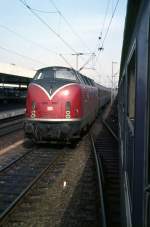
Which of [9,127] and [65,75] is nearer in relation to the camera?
[65,75]

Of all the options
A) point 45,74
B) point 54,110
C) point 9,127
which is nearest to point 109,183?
point 54,110

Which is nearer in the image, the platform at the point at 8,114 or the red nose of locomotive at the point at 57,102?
the red nose of locomotive at the point at 57,102

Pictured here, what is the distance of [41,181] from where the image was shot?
26.7 ft

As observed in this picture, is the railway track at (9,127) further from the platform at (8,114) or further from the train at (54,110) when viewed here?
the train at (54,110)

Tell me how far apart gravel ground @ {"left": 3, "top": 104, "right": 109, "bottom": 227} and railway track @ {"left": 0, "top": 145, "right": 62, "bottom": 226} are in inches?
5.5

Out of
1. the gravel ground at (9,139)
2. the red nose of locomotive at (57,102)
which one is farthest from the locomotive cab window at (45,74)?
the gravel ground at (9,139)

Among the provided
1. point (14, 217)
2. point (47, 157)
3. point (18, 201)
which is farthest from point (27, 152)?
point (14, 217)

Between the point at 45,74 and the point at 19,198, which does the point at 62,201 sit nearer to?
the point at 19,198

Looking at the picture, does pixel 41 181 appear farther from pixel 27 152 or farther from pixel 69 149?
pixel 69 149

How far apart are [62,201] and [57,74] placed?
6699mm

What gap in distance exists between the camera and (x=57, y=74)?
12781mm

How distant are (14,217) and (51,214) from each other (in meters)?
0.62

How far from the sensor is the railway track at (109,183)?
5779 mm

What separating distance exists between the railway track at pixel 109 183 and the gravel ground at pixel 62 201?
171 millimetres
